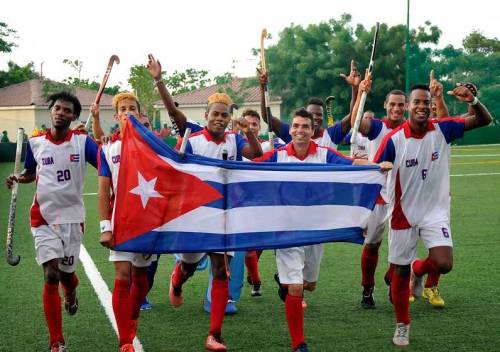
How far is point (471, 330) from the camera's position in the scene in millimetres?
6594

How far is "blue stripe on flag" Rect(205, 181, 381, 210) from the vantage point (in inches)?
240

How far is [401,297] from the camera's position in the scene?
641 centimetres

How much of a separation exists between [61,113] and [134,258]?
133 cm

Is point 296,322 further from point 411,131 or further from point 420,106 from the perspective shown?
point 420,106

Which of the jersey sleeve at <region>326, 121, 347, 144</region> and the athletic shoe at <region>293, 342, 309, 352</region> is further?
the jersey sleeve at <region>326, 121, 347, 144</region>

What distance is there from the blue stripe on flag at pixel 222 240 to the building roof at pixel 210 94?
194ft

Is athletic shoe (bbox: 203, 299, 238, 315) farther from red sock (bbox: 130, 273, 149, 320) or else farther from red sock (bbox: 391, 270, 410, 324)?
red sock (bbox: 391, 270, 410, 324)

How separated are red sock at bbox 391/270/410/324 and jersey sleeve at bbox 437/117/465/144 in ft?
4.03

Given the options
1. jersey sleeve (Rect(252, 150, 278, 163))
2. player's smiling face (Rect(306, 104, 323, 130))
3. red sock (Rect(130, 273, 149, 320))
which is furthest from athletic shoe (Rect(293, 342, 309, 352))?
player's smiling face (Rect(306, 104, 323, 130))

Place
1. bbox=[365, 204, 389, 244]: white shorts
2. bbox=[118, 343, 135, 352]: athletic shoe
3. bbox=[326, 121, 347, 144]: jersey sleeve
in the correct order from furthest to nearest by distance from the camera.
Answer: bbox=[326, 121, 347, 144]: jersey sleeve, bbox=[365, 204, 389, 244]: white shorts, bbox=[118, 343, 135, 352]: athletic shoe

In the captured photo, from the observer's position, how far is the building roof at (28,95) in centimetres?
7081

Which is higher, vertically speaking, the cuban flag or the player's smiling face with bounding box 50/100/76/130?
the player's smiling face with bounding box 50/100/76/130

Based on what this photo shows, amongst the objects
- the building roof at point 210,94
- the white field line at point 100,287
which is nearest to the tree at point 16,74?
the building roof at point 210,94

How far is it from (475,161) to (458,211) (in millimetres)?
16251
